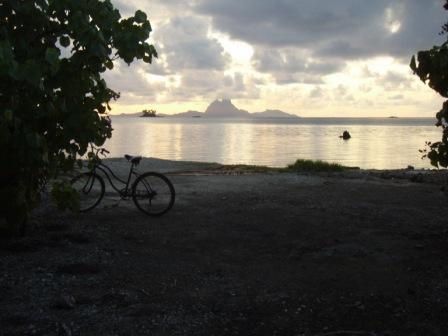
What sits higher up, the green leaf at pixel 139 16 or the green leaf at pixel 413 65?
the green leaf at pixel 139 16

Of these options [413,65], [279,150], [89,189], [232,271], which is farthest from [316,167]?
[279,150]

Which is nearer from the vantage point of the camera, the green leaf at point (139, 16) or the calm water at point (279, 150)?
the green leaf at point (139, 16)

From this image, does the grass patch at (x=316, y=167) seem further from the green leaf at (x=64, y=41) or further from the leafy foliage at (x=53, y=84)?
the green leaf at (x=64, y=41)

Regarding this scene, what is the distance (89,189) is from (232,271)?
4828 mm

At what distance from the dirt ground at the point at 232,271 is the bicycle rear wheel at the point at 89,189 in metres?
0.26

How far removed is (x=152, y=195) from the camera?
34.1 feet

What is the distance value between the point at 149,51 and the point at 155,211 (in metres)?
4.28

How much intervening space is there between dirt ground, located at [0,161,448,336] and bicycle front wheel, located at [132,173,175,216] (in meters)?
0.25

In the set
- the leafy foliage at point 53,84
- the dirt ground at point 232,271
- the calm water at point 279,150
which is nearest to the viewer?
the dirt ground at point 232,271

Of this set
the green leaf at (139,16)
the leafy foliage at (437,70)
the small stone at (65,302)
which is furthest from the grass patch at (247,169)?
the small stone at (65,302)

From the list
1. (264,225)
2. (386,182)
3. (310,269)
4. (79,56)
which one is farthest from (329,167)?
(79,56)

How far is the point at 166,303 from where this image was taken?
5805mm

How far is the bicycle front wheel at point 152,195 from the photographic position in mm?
10438

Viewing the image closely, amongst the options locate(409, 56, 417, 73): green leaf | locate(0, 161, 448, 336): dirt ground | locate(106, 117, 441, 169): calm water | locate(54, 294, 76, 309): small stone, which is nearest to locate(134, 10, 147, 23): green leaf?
locate(0, 161, 448, 336): dirt ground
